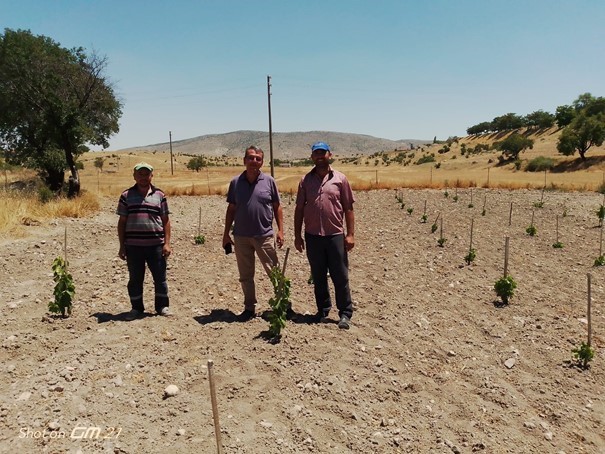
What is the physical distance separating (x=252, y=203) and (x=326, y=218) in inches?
32.0

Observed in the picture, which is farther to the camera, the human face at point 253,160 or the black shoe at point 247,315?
the black shoe at point 247,315

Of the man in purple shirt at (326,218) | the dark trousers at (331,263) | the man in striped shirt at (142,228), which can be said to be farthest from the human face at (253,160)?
the man in striped shirt at (142,228)

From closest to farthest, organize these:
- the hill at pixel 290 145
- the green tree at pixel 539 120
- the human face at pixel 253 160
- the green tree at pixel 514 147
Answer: the human face at pixel 253 160, the green tree at pixel 514 147, the green tree at pixel 539 120, the hill at pixel 290 145

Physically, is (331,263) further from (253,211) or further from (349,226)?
(253,211)

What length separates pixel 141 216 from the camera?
191 inches

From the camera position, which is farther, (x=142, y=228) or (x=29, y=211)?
(x=29, y=211)

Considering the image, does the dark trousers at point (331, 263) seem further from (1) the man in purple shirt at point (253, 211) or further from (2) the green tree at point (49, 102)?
(2) the green tree at point (49, 102)

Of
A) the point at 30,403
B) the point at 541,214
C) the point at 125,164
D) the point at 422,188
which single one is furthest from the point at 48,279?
the point at 125,164

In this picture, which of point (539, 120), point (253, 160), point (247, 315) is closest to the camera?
point (253, 160)

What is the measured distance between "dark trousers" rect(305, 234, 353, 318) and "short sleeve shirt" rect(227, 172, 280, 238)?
547mm

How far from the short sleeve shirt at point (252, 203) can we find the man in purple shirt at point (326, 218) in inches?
14.1

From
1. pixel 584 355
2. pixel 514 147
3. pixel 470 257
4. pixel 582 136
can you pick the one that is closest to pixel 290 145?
pixel 514 147

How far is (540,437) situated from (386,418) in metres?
1.20

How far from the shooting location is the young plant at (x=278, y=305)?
14.8 ft
